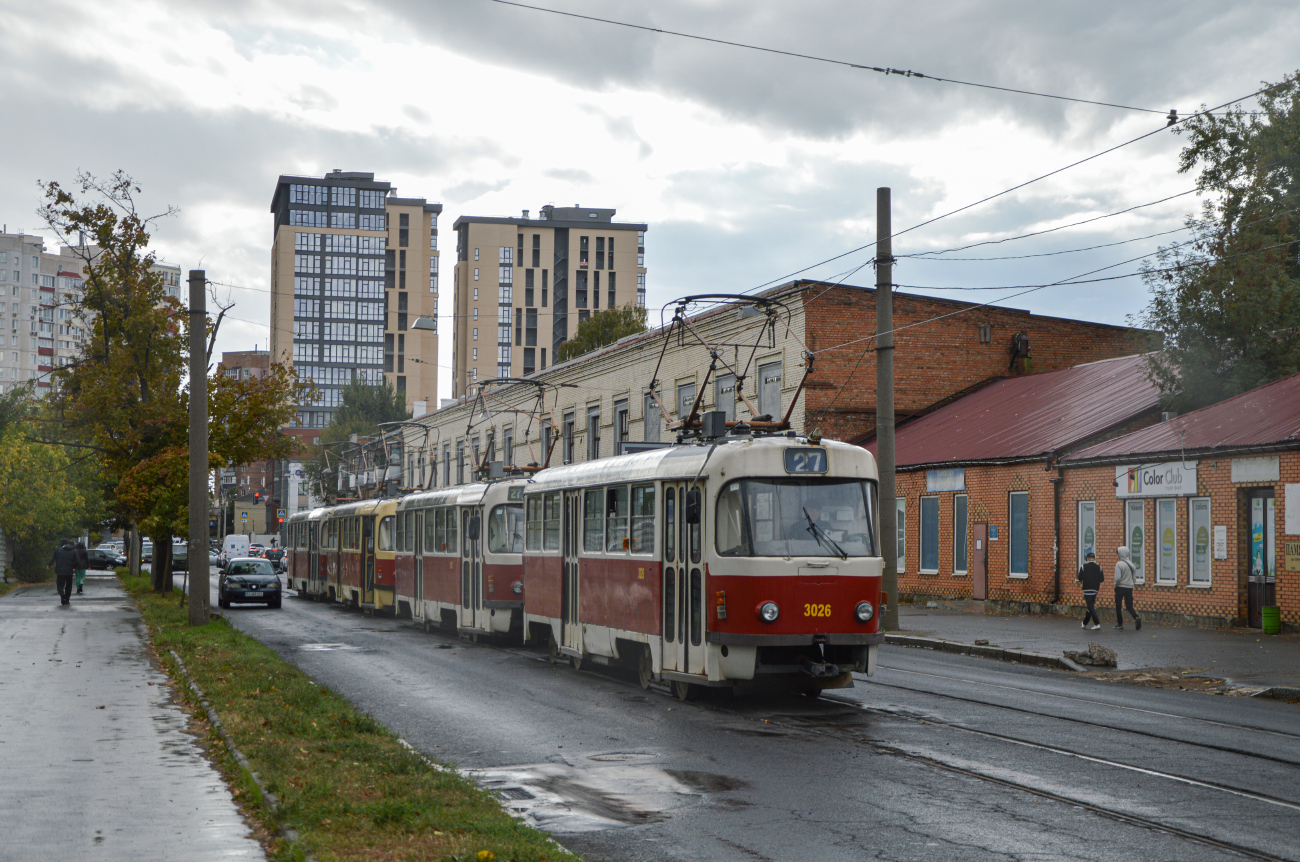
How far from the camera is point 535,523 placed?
1966 cm

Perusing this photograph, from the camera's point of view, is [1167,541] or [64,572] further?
[64,572]

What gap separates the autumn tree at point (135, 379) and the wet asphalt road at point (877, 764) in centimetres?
1454

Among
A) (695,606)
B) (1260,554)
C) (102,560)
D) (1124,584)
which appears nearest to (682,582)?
(695,606)

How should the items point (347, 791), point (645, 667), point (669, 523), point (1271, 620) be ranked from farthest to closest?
point (1271, 620) < point (645, 667) < point (669, 523) < point (347, 791)

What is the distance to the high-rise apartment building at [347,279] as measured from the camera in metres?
153

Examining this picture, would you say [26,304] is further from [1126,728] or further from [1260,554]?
[1126,728]

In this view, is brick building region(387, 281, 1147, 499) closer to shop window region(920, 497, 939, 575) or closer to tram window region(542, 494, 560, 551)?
shop window region(920, 497, 939, 575)

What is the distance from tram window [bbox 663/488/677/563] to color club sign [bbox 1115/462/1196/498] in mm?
15123

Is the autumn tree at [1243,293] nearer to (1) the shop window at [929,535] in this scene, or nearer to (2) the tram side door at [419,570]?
(1) the shop window at [929,535]

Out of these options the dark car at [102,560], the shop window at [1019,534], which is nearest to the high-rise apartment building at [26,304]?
the dark car at [102,560]

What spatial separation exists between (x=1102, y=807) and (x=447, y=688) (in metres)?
9.20

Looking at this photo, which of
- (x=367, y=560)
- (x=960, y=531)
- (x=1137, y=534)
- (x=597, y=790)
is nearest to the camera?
(x=597, y=790)

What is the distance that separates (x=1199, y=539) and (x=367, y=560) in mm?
20030

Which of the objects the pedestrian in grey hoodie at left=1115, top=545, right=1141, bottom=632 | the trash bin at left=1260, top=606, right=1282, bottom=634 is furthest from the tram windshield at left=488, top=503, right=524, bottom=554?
the trash bin at left=1260, top=606, right=1282, bottom=634
